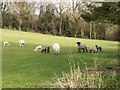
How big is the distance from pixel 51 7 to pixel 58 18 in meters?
1.89

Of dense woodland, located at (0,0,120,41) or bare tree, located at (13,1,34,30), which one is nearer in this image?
dense woodland, located at (0,0,120,41)

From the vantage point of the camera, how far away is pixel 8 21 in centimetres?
3881

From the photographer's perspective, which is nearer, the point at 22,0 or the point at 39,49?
the point at 39,49

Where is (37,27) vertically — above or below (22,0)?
below

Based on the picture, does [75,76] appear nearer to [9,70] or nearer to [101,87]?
[101,87]

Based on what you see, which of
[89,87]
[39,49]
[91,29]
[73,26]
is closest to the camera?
[89,87]

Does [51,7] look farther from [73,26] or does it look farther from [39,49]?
[39,49]

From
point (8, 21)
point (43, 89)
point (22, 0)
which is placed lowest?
point (43, 89)

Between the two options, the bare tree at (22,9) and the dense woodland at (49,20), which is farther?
the bare tree at (22,9)

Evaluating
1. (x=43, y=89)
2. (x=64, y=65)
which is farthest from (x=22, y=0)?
(x=43, y=89)

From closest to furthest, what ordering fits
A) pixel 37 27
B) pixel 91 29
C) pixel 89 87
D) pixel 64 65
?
pixel 89 87
pixel 64 65
pixel 91 29
pixel 37 27

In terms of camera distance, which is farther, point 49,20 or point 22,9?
point 49,20

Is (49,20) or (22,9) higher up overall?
(22,9)

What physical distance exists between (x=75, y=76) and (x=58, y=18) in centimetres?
3358
